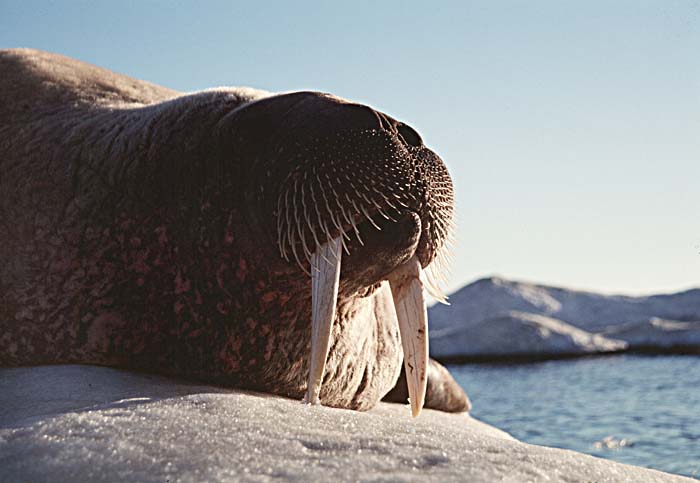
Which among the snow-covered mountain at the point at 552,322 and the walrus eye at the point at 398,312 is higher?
the snow-covered mountain at the point at 552,322

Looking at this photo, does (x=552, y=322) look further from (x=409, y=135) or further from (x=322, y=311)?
(x=322, y=311)

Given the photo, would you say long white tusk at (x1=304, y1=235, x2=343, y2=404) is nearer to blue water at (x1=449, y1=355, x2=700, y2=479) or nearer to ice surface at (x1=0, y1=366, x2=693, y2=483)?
ice surface at (x1=0, y1=366, x2=693, y2=483)

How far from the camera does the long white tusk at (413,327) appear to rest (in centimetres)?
319

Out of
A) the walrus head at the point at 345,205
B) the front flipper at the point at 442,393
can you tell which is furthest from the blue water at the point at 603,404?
the walrus head at the point at 345,205

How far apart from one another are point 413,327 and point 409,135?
748 mm

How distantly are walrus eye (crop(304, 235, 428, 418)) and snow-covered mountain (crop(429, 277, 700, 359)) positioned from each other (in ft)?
80.7

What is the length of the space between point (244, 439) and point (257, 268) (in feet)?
4.23

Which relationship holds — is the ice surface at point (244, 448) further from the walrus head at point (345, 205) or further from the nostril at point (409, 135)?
the nostril at point (409, 135)

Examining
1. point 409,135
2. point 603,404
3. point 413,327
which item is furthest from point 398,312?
point 603,404

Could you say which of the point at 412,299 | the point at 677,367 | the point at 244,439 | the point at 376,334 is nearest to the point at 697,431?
the point at 376,334

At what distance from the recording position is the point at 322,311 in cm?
293

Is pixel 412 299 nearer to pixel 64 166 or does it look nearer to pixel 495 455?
pixel 495 455

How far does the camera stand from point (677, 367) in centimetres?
2144

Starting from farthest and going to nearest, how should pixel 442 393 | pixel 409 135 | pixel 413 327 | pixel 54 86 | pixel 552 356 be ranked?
pixel 552 356 → pixel 442 393 → pixel 54 86 → pixel 413 327 → pixel 409 135
